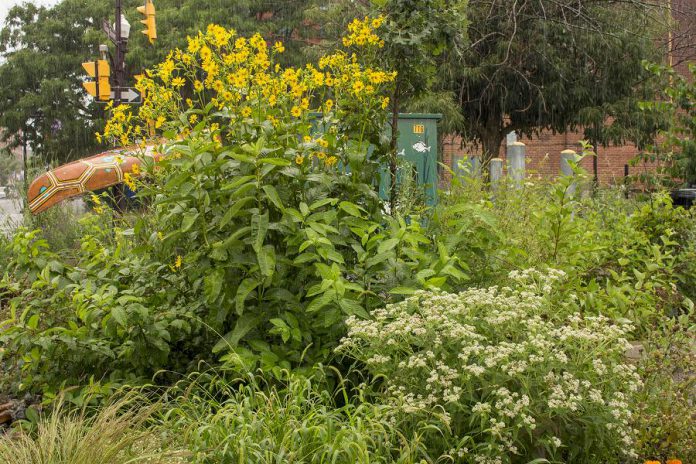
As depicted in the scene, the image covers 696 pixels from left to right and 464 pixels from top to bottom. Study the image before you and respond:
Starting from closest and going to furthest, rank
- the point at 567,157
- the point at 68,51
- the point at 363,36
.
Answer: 1. the point at 363,36
2. the point at 567,157
3. the point at 68,51

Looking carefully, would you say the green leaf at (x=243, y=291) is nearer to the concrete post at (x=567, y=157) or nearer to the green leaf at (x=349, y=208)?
the green leaf at (x=349, y=208)

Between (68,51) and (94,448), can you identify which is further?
(68,51)

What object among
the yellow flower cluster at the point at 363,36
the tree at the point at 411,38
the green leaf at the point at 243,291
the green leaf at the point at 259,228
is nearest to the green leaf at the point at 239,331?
the green leaf at the point at 243,291

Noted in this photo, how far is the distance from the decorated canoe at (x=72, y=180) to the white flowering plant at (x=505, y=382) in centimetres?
747

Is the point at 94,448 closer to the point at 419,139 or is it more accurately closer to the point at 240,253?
the point at 240,253

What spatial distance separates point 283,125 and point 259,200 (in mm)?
571

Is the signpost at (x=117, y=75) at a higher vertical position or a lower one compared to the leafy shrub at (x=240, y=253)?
higher

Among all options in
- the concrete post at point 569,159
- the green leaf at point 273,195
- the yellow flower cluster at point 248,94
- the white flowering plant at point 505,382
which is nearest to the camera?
the white flowering plant at point 505,382

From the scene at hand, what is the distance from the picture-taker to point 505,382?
3242mm

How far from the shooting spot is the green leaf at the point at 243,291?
392cm

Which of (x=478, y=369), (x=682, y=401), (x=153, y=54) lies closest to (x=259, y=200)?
(x=478, y=369)

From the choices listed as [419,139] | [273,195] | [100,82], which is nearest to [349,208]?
[273,195]

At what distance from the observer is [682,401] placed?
366cm

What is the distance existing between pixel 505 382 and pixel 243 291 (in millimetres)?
1378
